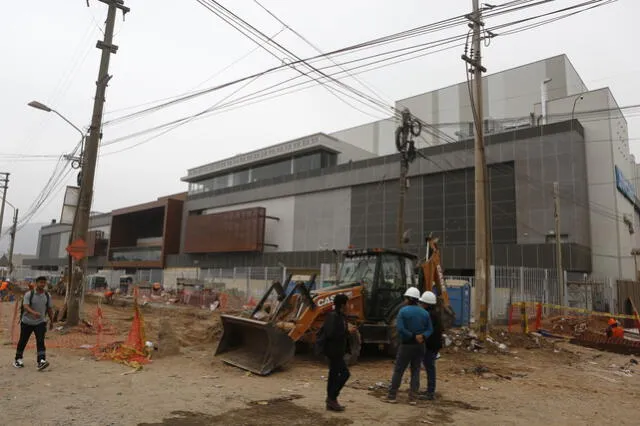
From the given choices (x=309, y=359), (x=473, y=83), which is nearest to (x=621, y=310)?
(x=473, y=83)

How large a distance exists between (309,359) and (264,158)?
37879mm

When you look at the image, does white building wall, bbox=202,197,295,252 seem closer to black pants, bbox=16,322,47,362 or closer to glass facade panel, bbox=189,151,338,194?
glass facade panel, bbox=189,151,338,194

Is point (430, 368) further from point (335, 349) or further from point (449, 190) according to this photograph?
point (449, 190)

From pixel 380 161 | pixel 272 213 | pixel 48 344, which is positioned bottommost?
pixel 48 344

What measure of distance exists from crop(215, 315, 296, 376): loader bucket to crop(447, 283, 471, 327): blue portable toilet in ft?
35.5

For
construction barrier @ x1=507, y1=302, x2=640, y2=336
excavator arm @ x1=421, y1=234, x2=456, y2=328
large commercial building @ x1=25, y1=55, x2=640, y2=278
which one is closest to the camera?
excavator arm @ x1=421, y1=234, x2=456, y2=328

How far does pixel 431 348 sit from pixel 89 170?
12.7 meters

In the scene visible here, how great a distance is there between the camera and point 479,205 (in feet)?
44.5

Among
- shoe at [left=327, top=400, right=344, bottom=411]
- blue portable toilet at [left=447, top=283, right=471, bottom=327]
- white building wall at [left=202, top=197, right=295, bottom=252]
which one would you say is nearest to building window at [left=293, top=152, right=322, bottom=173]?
white building wall at [left=202, top=197, right=295, bottom=252]

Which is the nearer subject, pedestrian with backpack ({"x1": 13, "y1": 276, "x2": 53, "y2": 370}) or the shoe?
the shoe

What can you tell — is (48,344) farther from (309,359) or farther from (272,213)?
(272,213)

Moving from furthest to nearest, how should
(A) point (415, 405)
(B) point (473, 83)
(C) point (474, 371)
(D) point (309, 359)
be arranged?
1. (B) point (473, 83)
2. (D) point (309, 359)
3. (C) point (474, 371)
4. (A) point (415, 405)

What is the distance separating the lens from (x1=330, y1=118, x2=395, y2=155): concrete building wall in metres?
50.0

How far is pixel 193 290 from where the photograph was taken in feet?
104
